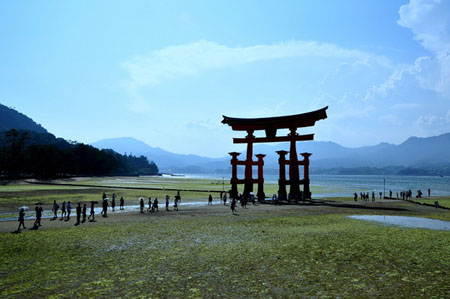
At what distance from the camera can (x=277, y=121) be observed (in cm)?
4559

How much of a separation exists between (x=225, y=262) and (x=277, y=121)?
35581 millimetres

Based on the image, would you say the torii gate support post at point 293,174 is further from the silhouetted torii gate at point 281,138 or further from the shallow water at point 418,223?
the shallow water at point 418,223

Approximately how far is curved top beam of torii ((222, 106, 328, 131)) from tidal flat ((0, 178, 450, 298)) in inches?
961

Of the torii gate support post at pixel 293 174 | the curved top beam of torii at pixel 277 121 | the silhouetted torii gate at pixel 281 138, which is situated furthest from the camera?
the torii gate support post at pixel 293 174

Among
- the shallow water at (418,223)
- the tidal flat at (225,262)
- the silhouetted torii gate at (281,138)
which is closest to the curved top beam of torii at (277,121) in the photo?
the silhouetted torii gate at (281,138)

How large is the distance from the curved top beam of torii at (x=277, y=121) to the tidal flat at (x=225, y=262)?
24421 mm

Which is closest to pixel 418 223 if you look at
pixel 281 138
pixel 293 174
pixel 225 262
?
pixel 225 262

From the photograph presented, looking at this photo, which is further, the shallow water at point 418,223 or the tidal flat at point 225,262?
the shallow water at point 418,223

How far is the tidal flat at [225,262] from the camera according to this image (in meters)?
9.20

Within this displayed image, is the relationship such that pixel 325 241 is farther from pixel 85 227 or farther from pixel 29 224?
pixel 29 224

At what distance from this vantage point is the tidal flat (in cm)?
920

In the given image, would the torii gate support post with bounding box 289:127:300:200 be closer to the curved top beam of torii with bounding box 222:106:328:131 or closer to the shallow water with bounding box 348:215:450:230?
the curved top beam of torii with bounding box 222:106:328:131

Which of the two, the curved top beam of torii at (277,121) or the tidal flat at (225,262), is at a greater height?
the curved top beam of torii at (277,121)

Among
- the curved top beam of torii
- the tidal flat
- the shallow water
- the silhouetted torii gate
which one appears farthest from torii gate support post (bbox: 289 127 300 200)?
the tidal flat
